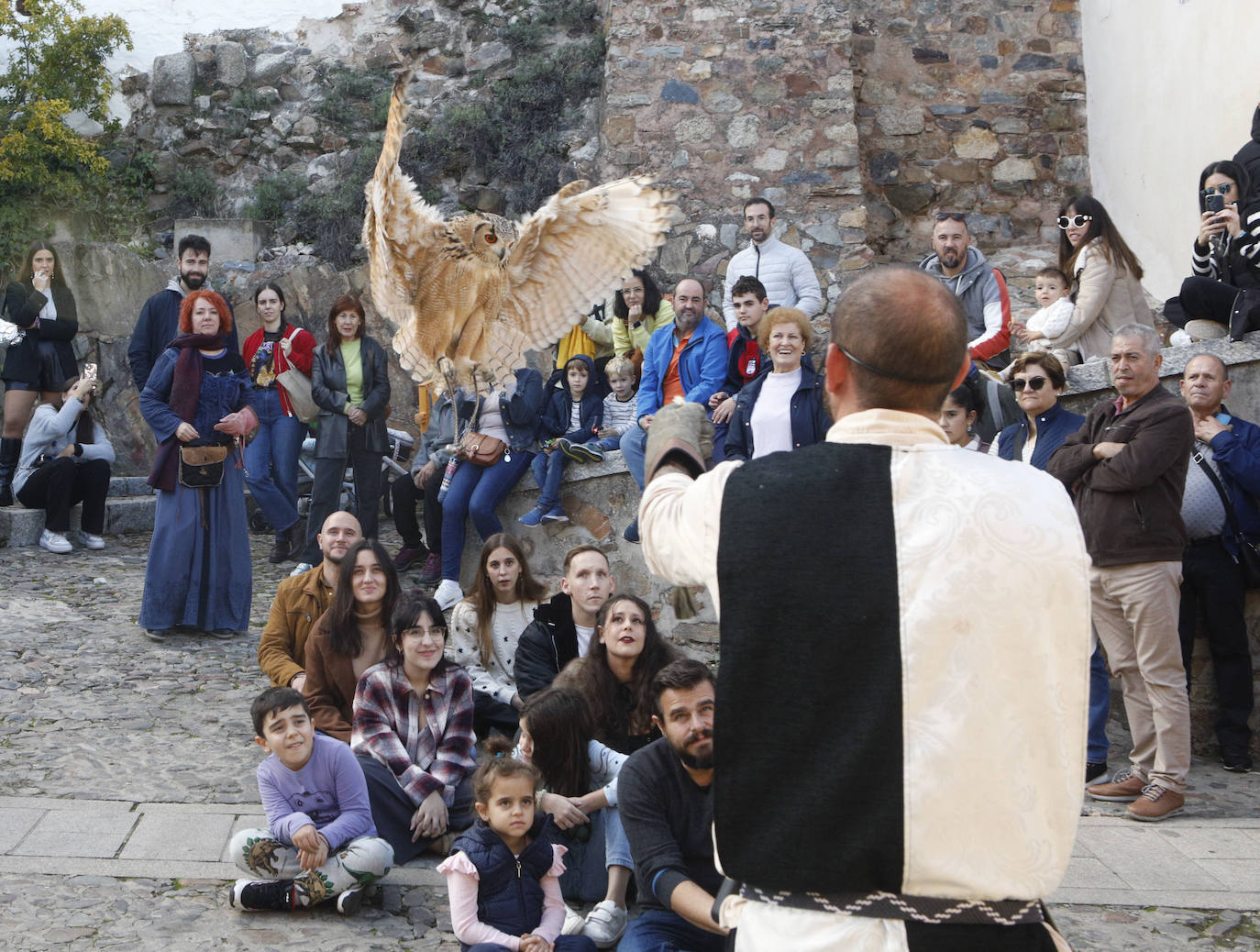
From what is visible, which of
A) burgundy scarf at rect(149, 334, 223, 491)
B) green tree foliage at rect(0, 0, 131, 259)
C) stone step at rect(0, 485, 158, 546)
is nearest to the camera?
burgundy scarf at rect(149, 334, 223, 491)

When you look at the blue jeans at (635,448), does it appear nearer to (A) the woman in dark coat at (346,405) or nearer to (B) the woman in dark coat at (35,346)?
(A) the woman in dark coat at (346,405)

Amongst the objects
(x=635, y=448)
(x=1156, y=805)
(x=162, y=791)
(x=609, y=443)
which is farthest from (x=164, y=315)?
(x=1156, y=805)

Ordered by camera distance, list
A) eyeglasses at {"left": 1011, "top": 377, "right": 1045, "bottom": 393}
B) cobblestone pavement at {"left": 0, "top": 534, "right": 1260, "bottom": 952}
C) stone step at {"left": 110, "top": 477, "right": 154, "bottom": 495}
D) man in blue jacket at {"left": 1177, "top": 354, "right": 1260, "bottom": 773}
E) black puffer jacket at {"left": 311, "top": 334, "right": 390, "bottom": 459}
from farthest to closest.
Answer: stone step at {"left": 110, "top": 477, "right": 154, "bottom": 495}
black puffer jacket at {"left": 311, "top": 334, "right": 390, "bottom": 459}
eyeglasses at {"left": 1011, "top": 377, "right": 1045, "bottom": 393}
man in blue jacket at {"left": 1177, "top": 354, "right": 1260, "bottom": 773}
cobblestone pavement at {"left": 0, "top": 534, "right": 1260, "bottom": 952}

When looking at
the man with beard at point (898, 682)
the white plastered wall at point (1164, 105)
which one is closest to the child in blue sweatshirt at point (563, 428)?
the white plastered wall at point (1164, 105)

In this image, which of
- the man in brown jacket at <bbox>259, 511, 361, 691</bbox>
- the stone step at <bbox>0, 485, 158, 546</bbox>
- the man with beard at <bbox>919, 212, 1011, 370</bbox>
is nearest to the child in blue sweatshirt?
the man in brown jacket at <bbox>259, 511, 361, 691</bbox>

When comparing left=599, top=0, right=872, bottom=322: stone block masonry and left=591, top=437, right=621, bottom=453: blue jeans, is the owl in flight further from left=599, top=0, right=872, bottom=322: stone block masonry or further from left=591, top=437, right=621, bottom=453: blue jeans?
left=599, top=0, right=872, bottom=322: stone block masonry

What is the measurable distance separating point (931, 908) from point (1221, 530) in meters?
3.98

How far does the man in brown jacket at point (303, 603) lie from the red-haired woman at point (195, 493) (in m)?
1.41

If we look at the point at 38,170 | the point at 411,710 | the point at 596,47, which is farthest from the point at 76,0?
the point at 411,710

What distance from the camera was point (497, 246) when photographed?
5719 mm

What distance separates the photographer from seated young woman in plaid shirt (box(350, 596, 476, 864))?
13.6ft

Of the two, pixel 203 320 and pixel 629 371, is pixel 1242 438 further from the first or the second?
pixel 203 320

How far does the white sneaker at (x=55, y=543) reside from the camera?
8.10 m

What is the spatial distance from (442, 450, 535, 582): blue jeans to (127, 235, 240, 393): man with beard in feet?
4.71
